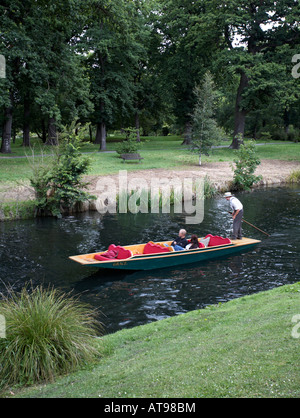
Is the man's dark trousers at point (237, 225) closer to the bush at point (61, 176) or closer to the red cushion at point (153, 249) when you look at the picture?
the red cushion at point (153, 249)

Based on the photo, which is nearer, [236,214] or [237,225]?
[236,214]

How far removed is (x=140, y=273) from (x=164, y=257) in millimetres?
917

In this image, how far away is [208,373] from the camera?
4.97 meters

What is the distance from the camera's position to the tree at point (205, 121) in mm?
31812

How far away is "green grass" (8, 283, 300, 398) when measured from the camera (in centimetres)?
459

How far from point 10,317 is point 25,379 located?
1.09 m

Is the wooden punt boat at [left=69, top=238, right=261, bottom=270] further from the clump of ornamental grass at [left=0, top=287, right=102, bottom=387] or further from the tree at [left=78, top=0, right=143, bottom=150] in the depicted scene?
the tree at [left=78, top=0, right=143, bottom=150]

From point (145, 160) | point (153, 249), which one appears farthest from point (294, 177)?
point (153, 249)

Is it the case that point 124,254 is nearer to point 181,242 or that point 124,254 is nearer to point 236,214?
point 181,242

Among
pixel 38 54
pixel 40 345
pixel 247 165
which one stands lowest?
pixel 40 345

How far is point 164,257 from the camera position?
12.8m

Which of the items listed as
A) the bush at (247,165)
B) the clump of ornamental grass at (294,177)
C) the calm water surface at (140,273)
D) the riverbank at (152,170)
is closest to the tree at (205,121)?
the riverbank at (152,170)

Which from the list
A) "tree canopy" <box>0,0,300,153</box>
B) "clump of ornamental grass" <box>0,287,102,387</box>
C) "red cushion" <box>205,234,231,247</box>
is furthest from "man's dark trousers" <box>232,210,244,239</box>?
"tree canopy" <box>0,0,300,153</box>

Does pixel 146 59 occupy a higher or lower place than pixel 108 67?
higher
